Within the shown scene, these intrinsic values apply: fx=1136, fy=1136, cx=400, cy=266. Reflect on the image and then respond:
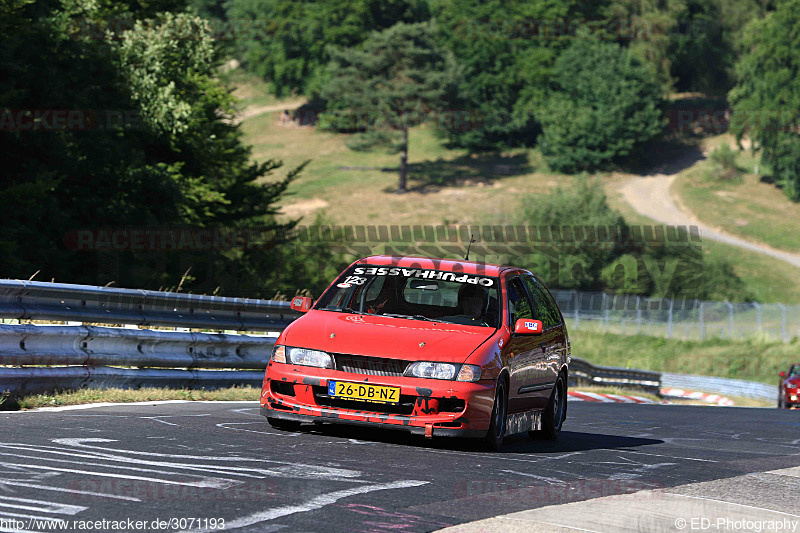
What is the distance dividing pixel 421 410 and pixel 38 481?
3290mm

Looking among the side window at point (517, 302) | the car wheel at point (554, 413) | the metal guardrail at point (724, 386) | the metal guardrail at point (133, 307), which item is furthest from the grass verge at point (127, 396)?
the metal guardrail at point (724, 386)

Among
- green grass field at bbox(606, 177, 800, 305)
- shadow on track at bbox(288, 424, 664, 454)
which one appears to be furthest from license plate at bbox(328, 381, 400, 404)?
green grass field at bbox(606, 177, 800, 305)

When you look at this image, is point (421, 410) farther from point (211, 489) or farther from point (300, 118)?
point (300, 118)

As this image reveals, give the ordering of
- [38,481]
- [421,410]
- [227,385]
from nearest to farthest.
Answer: [38,481] → [421,410] → [227,385]

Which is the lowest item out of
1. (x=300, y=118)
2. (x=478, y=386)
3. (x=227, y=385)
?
(x=227, y=385)

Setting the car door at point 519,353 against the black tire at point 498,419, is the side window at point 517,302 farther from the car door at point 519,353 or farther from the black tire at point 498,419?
the black tire at point 498,419

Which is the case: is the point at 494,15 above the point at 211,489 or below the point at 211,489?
above

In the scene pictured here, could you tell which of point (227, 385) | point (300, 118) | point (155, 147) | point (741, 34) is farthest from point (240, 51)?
point (227, 385)

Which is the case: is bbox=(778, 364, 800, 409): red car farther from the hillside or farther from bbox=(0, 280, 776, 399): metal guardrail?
the hillside

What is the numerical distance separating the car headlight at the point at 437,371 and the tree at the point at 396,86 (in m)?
89.6

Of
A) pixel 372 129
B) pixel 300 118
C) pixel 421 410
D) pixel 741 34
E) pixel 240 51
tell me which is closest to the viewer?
pixel 421 410

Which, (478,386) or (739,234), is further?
(739,234)

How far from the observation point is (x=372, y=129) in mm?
100688

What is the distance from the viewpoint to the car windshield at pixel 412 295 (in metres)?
9.97
